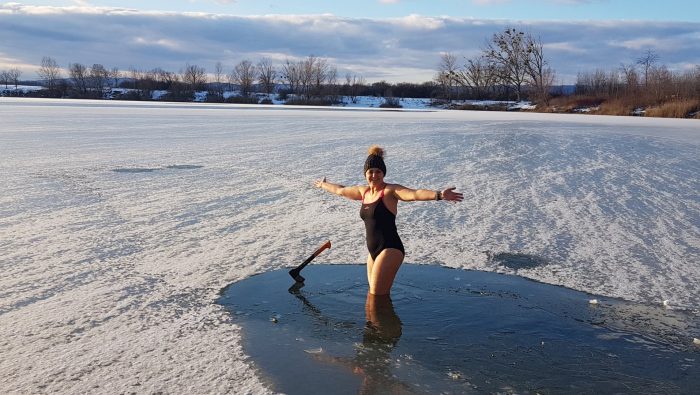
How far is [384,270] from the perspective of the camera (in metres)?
3.83

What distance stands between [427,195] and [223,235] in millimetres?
2494

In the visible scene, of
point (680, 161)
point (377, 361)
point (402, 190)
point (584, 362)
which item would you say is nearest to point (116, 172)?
point (402, 190)

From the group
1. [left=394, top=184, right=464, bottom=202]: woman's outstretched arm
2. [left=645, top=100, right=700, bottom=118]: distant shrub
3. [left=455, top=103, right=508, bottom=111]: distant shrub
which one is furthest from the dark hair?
[left=455, top=103, right=508, bottom=111]: distant shrub

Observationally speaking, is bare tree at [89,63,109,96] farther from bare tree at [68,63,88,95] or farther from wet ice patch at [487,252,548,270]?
wet ice patch at [487,252,548,270]

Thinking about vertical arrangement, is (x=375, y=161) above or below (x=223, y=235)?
above

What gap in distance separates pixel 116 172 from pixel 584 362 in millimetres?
7273

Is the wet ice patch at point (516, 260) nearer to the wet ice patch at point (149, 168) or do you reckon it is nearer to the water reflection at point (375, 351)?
the water reflection at point (375, 351)

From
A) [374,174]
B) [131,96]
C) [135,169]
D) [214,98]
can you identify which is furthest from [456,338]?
[131,96]

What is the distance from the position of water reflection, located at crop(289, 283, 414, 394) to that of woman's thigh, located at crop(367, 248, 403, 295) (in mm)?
58

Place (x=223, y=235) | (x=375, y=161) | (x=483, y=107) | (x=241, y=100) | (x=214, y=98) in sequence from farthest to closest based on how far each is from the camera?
(x=214, y=98) → (x=241, y=100) → (x=483, y=107) → (x=223, y=235) → (x=375, y=161)

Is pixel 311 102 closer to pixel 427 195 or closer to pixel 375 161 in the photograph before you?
pixel 375 161

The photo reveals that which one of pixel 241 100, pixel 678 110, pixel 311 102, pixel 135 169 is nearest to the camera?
pixel 135 169

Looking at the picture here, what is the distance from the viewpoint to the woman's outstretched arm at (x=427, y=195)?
3.33m

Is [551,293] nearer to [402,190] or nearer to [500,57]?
[402,190]
